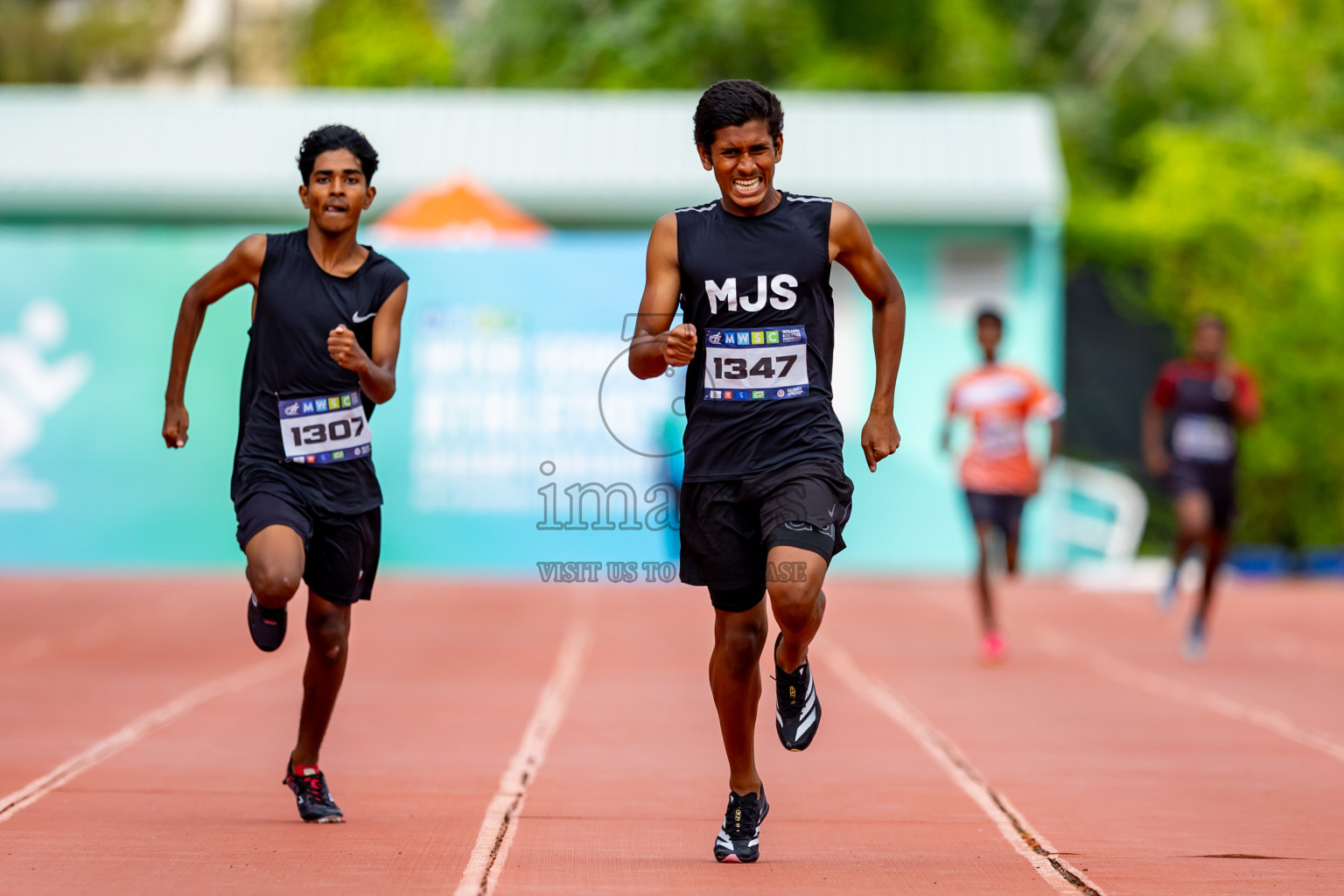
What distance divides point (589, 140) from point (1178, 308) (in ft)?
22.8

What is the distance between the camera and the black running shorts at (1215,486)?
13.1 metres

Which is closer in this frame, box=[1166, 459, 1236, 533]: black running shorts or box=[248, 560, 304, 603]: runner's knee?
box=[248, 560, 304, 603]: runner's knee

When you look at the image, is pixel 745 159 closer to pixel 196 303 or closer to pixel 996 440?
pixel 196 303

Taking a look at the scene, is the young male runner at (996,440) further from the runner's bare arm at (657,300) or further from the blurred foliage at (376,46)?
the blurred foliage at (376,46)

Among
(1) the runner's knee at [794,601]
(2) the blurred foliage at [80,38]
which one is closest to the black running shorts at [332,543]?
(1) the runner's knee at [794,601]

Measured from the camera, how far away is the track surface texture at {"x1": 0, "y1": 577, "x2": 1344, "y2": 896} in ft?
17.6

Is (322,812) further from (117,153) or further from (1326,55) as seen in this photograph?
(1326,55)

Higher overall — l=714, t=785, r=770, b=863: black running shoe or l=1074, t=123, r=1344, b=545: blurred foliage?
l=1074, t=123, r=1344, b=545: blurred foliage

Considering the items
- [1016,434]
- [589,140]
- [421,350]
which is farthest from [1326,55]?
[1016,434]

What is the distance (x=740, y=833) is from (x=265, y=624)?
62.1 inches

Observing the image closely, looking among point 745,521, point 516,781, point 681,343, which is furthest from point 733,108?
point 516,781

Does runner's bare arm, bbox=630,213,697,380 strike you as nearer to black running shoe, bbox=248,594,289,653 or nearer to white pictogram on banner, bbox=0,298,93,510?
black running shoe, bbox=248,594,289,653

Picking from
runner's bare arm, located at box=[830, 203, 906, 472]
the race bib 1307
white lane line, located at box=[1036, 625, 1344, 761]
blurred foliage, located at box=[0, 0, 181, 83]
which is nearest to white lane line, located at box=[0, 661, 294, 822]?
the race bib 1307

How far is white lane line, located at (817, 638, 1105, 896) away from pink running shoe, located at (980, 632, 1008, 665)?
822mm
